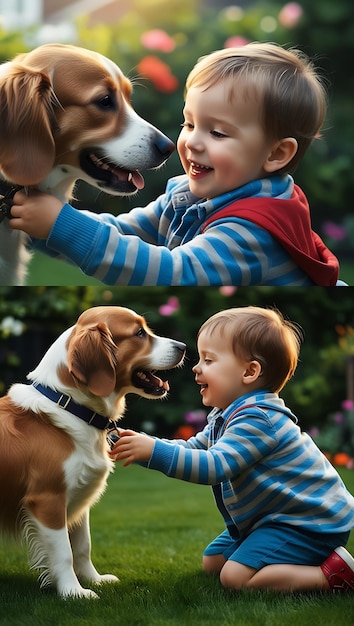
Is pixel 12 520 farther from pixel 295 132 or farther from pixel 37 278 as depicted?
pixel 295 132

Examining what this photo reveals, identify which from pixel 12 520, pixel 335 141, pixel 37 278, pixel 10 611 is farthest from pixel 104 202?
pixel 335 141

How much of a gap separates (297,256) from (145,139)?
1.34 ft

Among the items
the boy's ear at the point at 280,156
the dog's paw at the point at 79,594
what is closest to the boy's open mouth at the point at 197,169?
the boy's ear at the point at 280,156

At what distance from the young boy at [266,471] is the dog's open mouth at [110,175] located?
390 mm

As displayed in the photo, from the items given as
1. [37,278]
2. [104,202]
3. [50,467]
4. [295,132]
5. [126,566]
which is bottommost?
[126,566]

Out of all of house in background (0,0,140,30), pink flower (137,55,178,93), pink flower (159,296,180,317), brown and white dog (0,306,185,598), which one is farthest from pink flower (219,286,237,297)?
house in background (0,0,140,30)

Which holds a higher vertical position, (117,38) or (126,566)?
(117,38)

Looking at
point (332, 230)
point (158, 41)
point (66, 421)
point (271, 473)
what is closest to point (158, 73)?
point (158, 41)

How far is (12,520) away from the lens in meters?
1.87

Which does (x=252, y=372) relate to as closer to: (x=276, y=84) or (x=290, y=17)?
(x=276, y=84)

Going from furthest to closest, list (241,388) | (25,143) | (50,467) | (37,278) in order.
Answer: (37,278), (241,388), (50,467), (25,143)

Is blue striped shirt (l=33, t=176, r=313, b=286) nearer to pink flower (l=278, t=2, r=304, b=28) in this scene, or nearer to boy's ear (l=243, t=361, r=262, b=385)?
boy's ear (l=243, t=361, r=262, b=385)

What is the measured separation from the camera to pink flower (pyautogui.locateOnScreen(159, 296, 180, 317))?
241 cm

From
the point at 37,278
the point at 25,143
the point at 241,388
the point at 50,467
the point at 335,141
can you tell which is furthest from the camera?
the point at 335,141
